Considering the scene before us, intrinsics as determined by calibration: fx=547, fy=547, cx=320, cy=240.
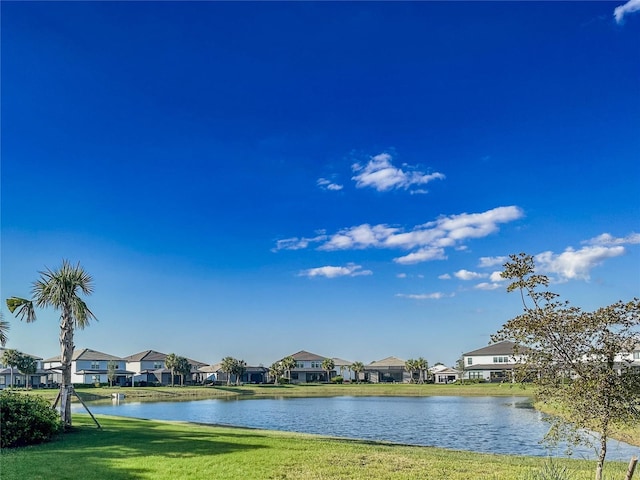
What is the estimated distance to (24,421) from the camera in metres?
18.8

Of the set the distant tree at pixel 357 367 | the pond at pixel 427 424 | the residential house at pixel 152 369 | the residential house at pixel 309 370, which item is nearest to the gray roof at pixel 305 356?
the residential house at pixel 309 370

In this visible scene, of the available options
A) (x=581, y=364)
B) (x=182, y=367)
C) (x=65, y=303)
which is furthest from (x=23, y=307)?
(x=182, y=367)

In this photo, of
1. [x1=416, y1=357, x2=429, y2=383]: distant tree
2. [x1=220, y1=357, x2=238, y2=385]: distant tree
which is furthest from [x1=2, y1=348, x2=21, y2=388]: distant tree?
[x1=416, y1=357, x2=429, y2=383]: distant tree

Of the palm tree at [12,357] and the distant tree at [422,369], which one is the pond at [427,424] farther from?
the distant tree at [422,369]

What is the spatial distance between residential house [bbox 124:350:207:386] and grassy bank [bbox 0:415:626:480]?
86593 mm

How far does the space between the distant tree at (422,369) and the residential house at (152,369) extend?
1714 inches

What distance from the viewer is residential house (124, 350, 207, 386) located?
104 metres

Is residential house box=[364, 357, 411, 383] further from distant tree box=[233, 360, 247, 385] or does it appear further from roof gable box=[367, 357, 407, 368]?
distant tree box=[233, 360, 247, 385]

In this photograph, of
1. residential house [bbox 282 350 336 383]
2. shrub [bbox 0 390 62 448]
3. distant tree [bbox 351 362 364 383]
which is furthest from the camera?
residential house [bbox 282 350 336 383]

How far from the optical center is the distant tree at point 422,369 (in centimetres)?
10506

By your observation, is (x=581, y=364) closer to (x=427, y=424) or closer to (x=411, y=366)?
(x=427, y=424)

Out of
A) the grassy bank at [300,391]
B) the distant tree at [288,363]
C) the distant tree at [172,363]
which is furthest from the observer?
the distant tree at [288,363]

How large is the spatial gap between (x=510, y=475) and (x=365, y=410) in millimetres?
35787

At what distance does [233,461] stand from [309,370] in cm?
10506
